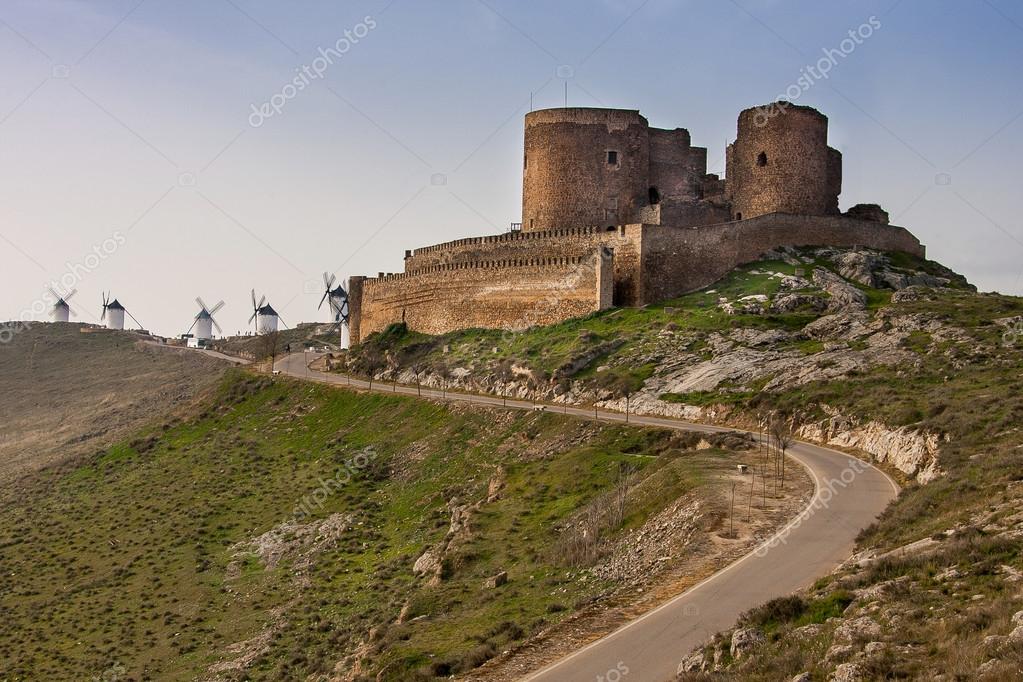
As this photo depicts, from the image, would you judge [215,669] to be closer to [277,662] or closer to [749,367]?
[277,662]

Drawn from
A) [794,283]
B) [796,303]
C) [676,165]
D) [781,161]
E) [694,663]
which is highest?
[676,165]

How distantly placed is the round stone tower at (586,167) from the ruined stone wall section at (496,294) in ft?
14.3

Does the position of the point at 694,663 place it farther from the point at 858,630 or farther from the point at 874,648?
the point at 874,648

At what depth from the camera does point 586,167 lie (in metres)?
56.8

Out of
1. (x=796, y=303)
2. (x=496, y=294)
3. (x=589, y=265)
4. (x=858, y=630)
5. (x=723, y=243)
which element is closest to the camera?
(x=858, y=630)

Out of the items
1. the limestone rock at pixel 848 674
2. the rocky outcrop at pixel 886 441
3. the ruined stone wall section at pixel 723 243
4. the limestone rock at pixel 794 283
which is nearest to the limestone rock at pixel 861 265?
the ruined stone wall section at pixel 723 243

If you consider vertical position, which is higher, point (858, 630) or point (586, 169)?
point (586, 169)

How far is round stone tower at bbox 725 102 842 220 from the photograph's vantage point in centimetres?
5512

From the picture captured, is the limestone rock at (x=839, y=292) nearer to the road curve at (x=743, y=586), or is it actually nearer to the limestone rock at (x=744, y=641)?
the road curve at (x=743, y=586)

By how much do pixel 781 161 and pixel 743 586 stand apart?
3988 centimetres

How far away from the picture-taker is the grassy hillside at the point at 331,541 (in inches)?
943

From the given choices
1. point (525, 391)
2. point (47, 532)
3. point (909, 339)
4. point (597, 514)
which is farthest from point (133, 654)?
point (909, 339)

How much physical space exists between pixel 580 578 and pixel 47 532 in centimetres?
3015

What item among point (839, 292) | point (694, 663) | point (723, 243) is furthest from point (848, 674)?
point (723, 243)
